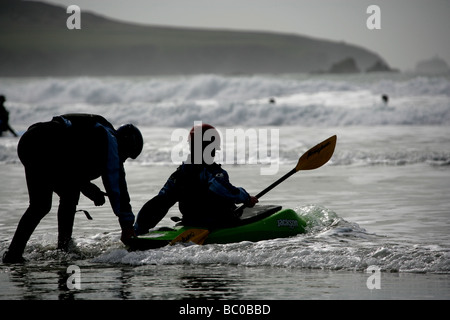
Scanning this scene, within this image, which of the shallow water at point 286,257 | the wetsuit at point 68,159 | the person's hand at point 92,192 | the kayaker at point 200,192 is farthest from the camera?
the person's hand at point 92,192

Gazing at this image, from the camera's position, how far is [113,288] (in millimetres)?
5215

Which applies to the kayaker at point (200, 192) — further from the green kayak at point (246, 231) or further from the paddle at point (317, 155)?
the paddle at point (317, 155)

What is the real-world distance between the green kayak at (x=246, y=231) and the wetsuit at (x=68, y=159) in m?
0.34

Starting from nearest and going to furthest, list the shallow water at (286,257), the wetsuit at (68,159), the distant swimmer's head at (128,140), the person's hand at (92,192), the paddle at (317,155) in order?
the shallow water at (286,257), the wetsuit at (68,159), the distant swimmer's head at (128,140), the person's hand at (92,192), the paddle at (317,155)

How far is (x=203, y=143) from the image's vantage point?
619 centimetres

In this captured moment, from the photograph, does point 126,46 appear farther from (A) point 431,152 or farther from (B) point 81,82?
(A) point 431,152

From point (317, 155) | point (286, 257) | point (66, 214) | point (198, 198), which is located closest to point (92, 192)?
point (66, 214)

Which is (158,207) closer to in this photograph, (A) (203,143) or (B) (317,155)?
(A) (203,143)

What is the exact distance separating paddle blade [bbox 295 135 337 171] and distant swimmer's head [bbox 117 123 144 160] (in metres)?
2.01

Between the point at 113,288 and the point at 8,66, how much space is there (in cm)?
9873

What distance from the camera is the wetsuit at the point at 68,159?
5.91 metres

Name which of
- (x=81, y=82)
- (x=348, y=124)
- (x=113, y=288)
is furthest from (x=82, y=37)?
(x=113, y=288)

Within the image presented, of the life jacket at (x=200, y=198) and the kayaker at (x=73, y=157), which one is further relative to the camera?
the life jacket at (x=200, y=198)

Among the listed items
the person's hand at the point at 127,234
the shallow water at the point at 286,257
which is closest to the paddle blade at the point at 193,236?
the shallow water at the point at 286,257
